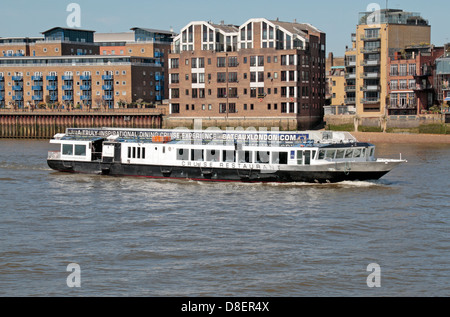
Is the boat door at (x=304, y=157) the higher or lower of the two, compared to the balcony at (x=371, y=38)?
lower

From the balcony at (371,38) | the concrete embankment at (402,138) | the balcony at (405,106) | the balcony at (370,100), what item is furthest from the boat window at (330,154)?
the balcony at (371,38)

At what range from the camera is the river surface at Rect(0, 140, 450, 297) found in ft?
90.1

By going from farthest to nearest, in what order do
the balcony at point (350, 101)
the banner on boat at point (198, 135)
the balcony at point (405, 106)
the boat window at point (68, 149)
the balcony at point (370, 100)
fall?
the balcony at point (350, 101)
the balcony at point (370, 100)
the balcony at point (405, 106)
the boat window at point (68, 149)
the banner on boat at point (198, 135)

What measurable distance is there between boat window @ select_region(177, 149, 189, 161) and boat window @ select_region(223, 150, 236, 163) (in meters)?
3.10

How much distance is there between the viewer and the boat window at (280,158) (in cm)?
5344

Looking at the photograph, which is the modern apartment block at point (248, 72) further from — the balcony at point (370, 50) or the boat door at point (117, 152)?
the boat door at point (117, 152)

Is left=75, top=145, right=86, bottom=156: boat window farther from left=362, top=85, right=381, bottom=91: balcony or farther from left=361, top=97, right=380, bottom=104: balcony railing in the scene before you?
left=362, top=85, right=381, bottom=91: balcony

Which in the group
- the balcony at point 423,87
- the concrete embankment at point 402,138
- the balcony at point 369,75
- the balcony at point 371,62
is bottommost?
the concrete embankment at point 402,138

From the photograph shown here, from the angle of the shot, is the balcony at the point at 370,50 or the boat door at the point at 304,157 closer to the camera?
the boat door at the point at 304,157

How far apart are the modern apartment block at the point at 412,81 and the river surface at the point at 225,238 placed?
169 ft

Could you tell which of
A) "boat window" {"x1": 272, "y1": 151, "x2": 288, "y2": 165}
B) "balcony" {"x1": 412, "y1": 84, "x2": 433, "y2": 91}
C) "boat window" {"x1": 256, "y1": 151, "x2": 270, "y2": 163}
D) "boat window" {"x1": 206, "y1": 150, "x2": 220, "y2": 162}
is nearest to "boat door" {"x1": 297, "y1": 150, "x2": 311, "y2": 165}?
"boat window" {"x1": 272, "y1": 151, "x2": 288, "y2": 165}

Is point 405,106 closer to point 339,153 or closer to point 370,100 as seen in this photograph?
point 370,100

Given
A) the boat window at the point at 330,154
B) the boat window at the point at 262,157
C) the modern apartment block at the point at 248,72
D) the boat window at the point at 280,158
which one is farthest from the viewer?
the modern apartment block at the point at 248,72

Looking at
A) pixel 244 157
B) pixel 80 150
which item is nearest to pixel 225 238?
pixel 244 157
